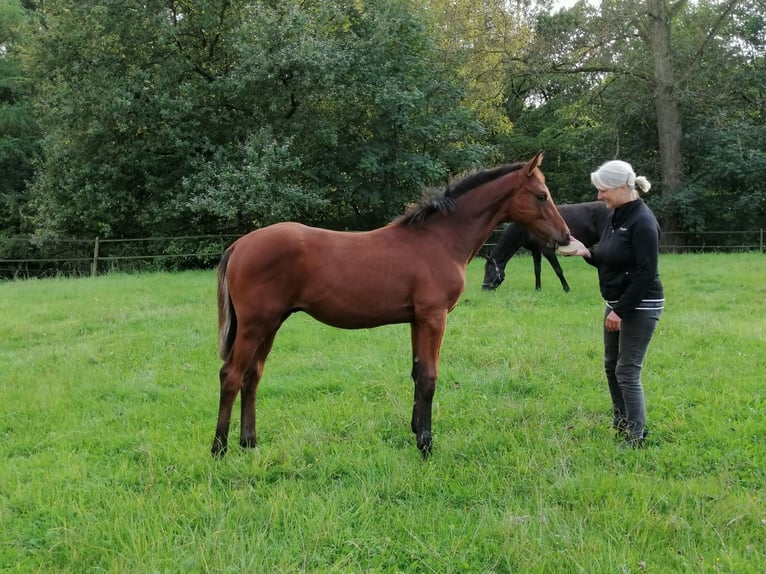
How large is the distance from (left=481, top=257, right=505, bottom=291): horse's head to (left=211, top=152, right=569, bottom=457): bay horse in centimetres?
639

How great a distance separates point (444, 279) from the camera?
395 centimetres

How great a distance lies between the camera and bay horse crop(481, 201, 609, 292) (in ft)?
32.5

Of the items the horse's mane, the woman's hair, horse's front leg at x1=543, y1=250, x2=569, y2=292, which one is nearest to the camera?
the woman's hair

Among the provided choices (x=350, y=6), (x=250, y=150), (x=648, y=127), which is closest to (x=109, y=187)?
(x=250, y=150)

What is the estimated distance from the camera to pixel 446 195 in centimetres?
420

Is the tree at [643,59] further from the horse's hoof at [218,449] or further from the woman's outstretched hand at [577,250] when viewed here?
the horse's hoof at [218,449]

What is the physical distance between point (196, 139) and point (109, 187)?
3.30m

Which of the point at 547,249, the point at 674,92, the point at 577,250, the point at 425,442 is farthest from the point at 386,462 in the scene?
the point at 674,92

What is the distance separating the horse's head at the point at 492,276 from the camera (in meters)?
10.5

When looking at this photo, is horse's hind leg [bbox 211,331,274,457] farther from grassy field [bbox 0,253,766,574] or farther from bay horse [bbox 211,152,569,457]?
grassy field [bbox 0,253,766,574]

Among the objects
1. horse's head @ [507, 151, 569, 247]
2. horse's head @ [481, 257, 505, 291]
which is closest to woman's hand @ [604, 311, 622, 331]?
horse's head @ [507, 151, 569, 247]

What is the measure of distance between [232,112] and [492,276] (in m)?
11.3

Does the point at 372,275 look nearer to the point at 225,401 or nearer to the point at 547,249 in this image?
the point at 225,401

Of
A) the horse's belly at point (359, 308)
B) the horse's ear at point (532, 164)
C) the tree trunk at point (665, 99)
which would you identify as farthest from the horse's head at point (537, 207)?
the tree trunk at point (665, 99)
